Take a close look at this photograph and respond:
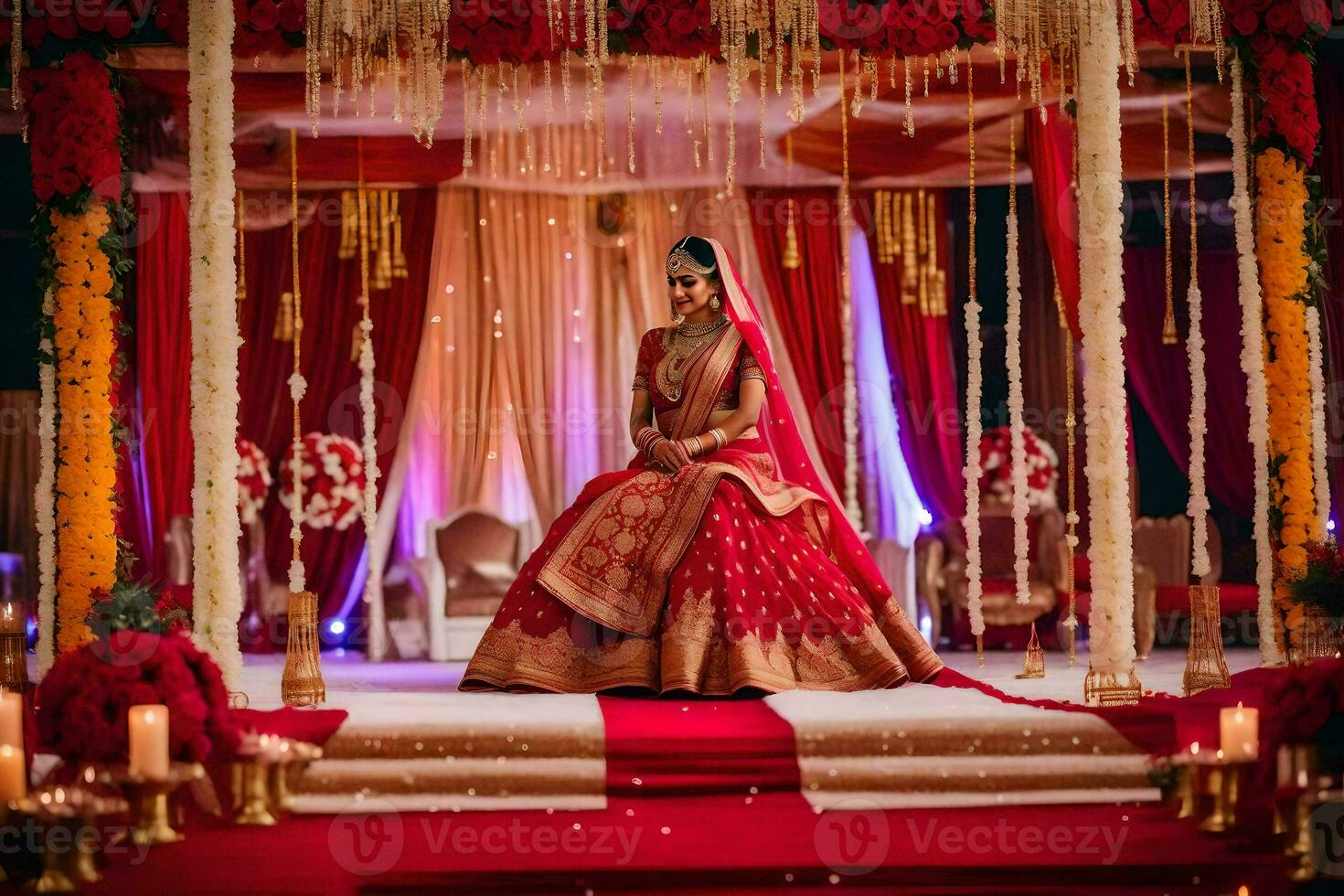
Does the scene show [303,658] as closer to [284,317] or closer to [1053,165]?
[284,317]

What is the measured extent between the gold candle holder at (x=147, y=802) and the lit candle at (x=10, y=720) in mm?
325

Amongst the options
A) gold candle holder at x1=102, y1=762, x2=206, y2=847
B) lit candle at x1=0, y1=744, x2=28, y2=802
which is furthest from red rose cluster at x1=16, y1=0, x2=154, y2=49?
gold candle holder at x1=102, y1=762, x2=206, y2=847

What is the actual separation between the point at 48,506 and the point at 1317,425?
16.4 ft

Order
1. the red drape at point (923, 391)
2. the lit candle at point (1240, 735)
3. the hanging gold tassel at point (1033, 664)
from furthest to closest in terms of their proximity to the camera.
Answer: the red drape at point (923, 391)
the hanging gold tassel at point (1033, 664)
the lit candle at point (1240, 735)

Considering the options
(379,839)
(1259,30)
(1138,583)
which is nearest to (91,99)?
(379,839)

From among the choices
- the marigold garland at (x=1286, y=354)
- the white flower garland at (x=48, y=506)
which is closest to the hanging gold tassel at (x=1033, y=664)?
the marigold garland at (x=1286, y=354)

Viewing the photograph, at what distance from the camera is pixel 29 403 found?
31.8 ft

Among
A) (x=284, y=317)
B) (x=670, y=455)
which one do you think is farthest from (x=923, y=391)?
(x=284, y=317)

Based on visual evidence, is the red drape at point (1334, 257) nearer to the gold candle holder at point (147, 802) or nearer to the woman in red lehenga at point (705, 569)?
the woman in red lehenga at point (705, 569)

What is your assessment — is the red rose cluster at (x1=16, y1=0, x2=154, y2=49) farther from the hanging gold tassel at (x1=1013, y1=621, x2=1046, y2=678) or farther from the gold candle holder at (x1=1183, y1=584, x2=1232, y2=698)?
the gold candle holder at (x1=1183, y1=584, x2=1232, y2=698)

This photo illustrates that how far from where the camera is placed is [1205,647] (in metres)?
5.14

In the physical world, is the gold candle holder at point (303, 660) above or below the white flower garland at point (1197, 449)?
below

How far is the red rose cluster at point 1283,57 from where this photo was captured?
5.86 m

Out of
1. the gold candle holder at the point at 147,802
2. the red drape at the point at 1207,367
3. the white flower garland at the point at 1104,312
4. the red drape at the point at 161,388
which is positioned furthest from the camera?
the red drape at the point at 1207,367
